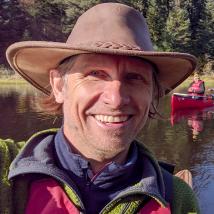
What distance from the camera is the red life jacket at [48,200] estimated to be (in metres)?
1.93

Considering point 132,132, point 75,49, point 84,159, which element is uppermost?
point 75,49

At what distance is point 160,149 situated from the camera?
13.0m

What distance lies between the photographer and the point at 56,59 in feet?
7.20

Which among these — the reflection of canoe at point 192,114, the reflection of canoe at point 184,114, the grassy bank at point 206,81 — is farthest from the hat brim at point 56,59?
the grassy bank at point 206,81

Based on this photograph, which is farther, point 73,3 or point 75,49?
point 73,3

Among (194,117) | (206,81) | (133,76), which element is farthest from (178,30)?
(133,76)

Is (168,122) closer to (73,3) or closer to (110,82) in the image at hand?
(110,82)

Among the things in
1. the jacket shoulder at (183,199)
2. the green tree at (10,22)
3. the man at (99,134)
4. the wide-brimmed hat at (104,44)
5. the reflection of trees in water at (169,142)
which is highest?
the green tree at (10,22)

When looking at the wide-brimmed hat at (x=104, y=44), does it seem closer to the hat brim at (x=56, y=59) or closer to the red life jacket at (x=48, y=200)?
the hat brim at (x=56, y=59)

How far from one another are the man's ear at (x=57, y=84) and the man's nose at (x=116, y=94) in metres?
0.31

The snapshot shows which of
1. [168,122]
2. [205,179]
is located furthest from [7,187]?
[168,122]

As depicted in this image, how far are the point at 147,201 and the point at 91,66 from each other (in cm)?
66

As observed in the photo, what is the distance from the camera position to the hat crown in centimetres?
200

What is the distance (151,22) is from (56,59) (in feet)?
152
